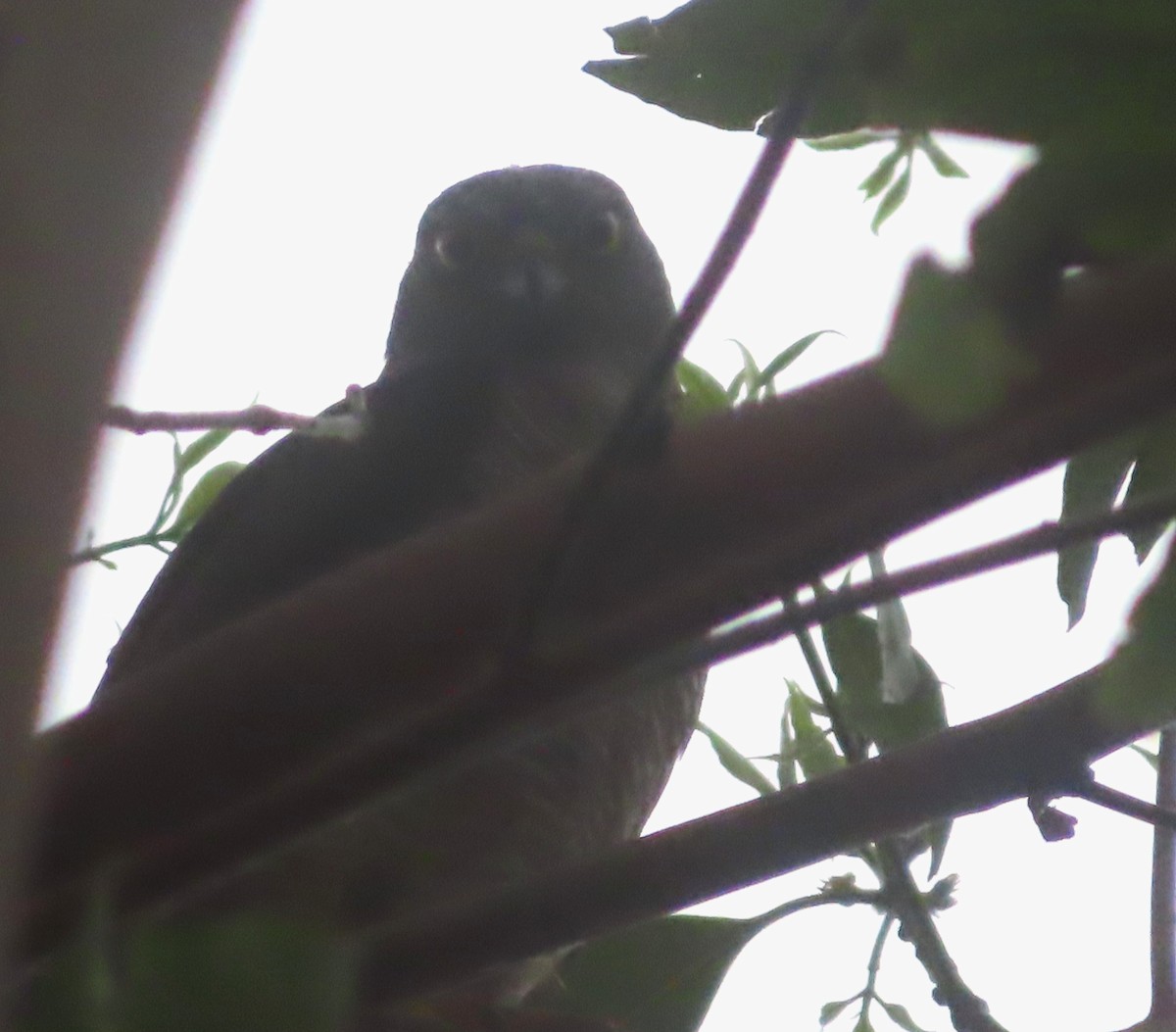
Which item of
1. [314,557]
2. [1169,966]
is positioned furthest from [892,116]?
[314,557]

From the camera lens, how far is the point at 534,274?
3.09 meters

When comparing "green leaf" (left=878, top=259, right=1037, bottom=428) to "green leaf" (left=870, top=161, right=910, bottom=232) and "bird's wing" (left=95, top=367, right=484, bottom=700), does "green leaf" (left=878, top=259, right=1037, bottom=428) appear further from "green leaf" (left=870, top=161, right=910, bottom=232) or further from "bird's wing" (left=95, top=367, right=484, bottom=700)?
"bird's wing" (left=95, top=367, right=484, bottom=700)

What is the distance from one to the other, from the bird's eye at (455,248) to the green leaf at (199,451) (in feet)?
3.96

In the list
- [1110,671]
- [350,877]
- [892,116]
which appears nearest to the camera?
[892,116]

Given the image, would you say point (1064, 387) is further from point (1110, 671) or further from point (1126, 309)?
point (1110, 671)

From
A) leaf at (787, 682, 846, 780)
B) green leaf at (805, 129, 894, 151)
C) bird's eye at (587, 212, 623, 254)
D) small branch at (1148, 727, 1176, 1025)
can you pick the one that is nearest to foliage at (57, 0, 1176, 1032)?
small branch at (1148, 727, 1176, 1025)

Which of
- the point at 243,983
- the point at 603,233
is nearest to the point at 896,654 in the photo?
the point at 243,983

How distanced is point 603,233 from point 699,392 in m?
1.53

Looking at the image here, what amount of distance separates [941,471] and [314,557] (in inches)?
58.5

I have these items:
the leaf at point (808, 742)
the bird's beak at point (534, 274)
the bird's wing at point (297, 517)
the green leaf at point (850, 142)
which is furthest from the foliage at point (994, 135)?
the bird's beak at point (534, 274)

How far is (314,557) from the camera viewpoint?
7.09 ft

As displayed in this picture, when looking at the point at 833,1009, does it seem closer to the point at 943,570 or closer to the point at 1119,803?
the point at 1119,803

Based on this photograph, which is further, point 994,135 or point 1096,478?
point 1096,478

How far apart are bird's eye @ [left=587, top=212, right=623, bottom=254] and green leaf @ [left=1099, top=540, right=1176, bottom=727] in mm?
2450
